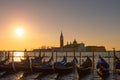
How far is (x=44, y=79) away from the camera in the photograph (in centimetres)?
3422

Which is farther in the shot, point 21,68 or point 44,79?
point 21,68

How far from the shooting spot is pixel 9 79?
113 feet

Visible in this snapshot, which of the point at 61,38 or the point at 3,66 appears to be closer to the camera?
the point at 3,66

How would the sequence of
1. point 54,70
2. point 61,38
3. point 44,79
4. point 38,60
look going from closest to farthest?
point 44,79, point 54,70, point 38,60, point 61,38

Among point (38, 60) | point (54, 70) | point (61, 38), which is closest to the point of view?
point (54, 70)

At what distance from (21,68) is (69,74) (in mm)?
5862

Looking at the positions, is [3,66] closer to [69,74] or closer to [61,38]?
[69,74]

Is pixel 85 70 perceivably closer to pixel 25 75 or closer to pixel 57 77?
pixel 57 77

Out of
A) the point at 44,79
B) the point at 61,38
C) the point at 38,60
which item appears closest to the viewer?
the point at 44,79

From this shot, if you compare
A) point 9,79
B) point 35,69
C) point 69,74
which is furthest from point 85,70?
point 9,79

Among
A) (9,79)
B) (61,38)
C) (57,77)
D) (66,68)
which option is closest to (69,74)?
(66,68)

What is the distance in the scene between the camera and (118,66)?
37.1m

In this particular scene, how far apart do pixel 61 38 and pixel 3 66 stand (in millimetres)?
96896

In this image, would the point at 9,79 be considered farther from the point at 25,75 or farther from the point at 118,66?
the point at 118,66
